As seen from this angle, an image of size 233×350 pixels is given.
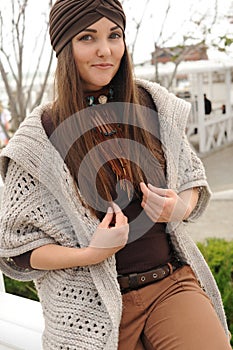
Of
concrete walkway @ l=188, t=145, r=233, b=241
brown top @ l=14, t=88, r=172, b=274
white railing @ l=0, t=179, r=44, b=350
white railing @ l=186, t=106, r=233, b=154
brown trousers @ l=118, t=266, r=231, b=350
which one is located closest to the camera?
brown trousers @ l=118, t=266, r=231, b=350

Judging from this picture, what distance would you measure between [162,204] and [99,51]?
16.1 inches

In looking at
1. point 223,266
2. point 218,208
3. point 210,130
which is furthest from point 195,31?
point 210,130

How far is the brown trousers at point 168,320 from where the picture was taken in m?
1.28

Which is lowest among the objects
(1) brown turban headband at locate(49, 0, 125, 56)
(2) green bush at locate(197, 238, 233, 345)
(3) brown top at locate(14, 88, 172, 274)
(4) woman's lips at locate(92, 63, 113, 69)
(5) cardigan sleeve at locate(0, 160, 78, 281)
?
(2) green bush at locate(197, 238, 233, 345)

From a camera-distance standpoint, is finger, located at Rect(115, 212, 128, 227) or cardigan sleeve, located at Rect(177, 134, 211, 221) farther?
cardigan sleeve, located at Rect(177, 134, 211, 221)

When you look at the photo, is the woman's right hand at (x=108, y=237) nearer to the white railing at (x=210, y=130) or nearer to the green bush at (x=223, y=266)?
the green bush at (x=223, y=266)

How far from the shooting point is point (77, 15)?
131 centimetres

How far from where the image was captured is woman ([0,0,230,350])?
4.33 feet

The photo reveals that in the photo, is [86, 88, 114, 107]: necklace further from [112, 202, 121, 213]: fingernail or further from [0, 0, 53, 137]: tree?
[0, 0, 53, 137]: tree

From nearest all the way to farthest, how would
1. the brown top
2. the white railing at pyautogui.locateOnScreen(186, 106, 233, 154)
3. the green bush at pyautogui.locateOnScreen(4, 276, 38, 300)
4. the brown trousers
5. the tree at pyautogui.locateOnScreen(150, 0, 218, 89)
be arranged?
the brown trousers
the brown top
the green bush at pyautogui.locateOnScreen(4, 276, 38, 300)
the tree at pyautogui.locateOnScreen(150, 0, 218, 89)
the white railing at pyautogui.locateOnScreen(186, 106, 233, 154)

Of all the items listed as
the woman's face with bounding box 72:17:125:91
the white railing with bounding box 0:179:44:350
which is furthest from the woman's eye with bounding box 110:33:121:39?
the white railing with bounding box 0:179:44:350

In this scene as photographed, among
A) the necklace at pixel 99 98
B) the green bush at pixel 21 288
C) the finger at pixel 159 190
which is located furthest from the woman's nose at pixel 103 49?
the green bush at pixel 21 288

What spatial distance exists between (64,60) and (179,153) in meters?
0.40

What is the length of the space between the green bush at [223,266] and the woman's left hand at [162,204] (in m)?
1.30
